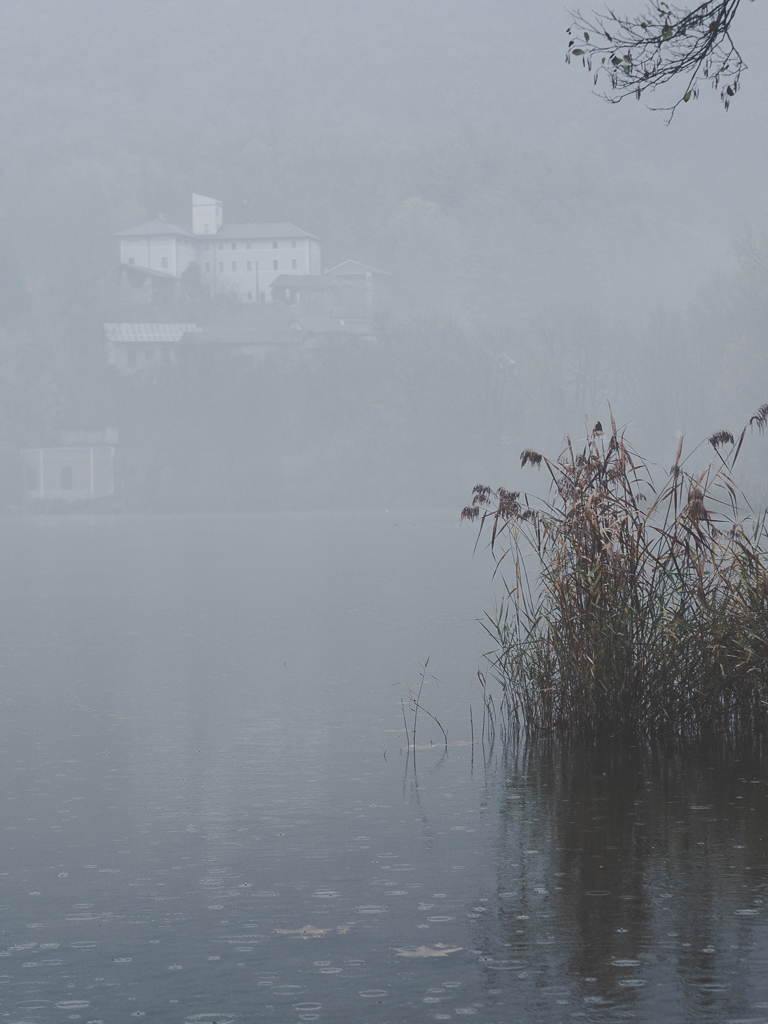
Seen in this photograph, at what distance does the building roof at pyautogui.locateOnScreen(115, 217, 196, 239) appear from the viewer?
137m

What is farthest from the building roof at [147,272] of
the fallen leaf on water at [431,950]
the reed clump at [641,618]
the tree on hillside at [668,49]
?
the fallen leaf on water at [431,950]

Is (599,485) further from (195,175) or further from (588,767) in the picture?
(195,175)

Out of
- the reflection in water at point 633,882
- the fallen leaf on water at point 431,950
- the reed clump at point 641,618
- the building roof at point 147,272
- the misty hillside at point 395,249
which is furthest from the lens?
the building roof at point 147,272

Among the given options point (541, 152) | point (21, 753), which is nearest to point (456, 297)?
point (541, 152)

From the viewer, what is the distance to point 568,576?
927cm

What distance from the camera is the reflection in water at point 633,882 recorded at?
16.0ft

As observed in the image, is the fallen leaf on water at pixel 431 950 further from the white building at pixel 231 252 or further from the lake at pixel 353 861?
the white building at pixel 231 252

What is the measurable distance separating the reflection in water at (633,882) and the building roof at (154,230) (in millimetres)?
133519

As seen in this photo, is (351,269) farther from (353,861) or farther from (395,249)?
(353,861)

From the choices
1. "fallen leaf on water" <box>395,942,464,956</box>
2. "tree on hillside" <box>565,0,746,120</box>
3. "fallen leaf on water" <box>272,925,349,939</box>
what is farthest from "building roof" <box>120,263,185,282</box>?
"fallen leaf on water" <box>395,942,464,956</box>

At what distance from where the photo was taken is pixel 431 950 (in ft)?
17.6

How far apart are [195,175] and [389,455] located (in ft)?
285

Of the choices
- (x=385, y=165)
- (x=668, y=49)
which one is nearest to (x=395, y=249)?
(x=385, y=165)

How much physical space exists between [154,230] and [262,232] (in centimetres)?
1167
